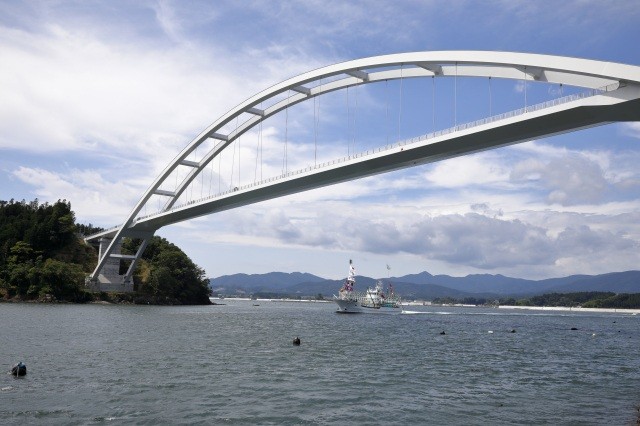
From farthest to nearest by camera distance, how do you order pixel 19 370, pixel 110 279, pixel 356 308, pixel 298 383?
pixel 110 279 → pixel 356 308 → pixel 298 383 → pixel 19 370

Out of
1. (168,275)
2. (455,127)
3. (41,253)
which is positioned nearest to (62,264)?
(41,253)

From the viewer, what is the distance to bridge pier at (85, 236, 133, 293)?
79.1m

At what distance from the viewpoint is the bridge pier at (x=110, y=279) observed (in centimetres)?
7906

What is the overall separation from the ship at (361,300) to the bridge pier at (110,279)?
30326 millimetres

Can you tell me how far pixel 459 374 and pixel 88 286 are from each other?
223 ft

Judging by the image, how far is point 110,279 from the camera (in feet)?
264

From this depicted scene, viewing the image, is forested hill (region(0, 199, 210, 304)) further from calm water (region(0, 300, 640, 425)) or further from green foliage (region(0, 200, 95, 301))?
calm water (region(0, 300, 640, 425))

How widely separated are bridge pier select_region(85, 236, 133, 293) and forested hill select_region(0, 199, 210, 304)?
1684 mm

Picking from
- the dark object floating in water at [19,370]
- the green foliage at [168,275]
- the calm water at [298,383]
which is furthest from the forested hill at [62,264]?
the dark object floating in water at [19,370]

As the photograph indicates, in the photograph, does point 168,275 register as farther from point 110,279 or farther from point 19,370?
point 19,370

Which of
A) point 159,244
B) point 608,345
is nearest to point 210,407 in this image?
point 608,345

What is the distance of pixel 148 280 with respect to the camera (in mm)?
83500

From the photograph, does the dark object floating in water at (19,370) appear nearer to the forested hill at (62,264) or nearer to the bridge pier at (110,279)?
the forested hill at (62,264)

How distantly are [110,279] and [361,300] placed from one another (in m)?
35.7
